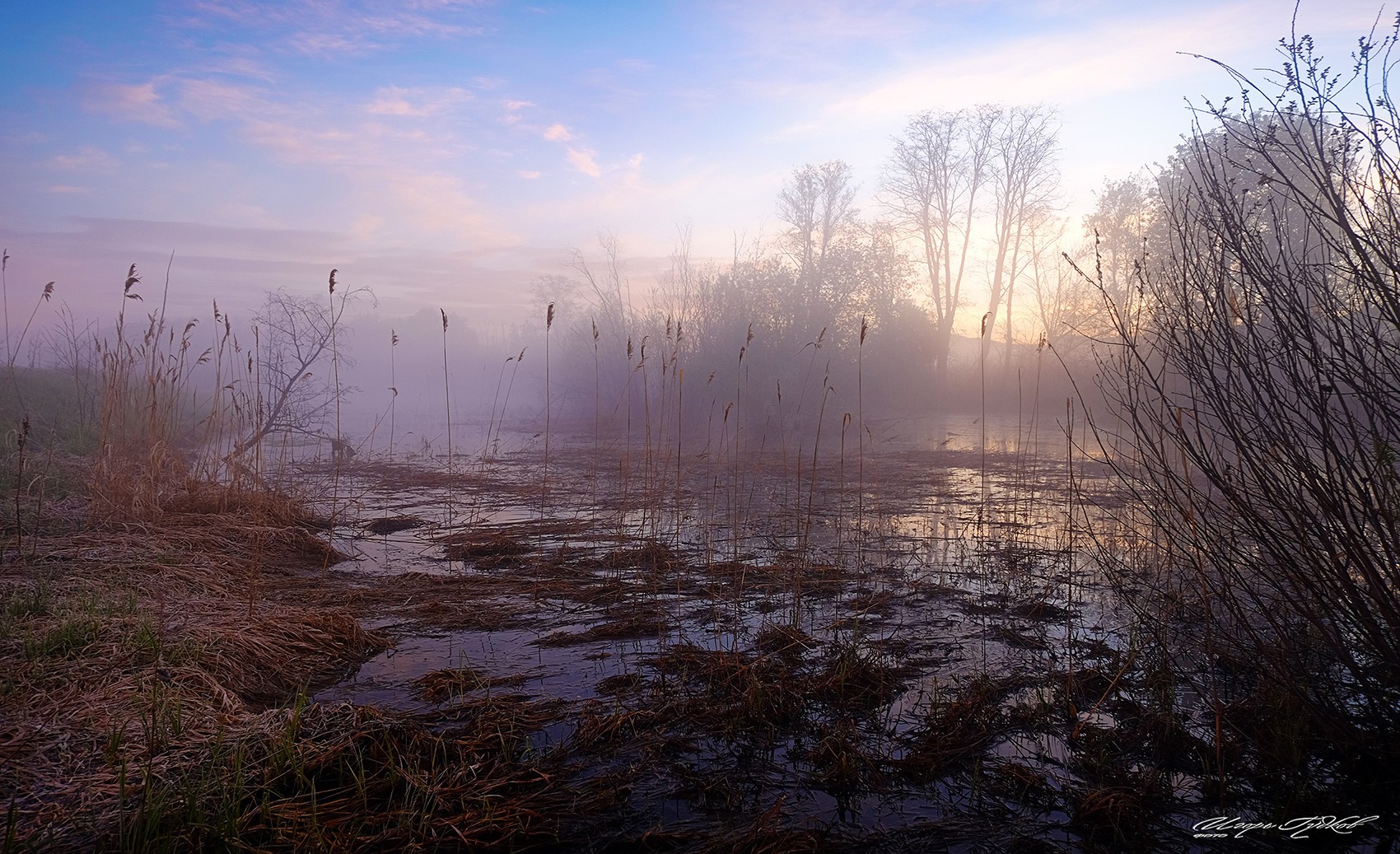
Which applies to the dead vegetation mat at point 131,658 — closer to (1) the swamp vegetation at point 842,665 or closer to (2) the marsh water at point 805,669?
(1) the swamp vegetation at point 842,665

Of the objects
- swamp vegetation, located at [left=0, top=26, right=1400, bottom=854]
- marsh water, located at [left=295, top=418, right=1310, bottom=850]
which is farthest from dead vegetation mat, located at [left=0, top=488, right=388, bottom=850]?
marsh water, located at [left=295, top=418, right=1310, bottom=850]

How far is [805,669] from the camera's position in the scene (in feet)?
13.5

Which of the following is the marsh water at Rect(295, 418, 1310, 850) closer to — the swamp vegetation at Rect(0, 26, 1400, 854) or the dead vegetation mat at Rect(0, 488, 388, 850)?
the swamp vegetation at Rect(0, 26, 1400, 854)

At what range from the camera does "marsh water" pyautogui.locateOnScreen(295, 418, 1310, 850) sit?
111 inches

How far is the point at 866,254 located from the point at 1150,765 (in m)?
24.2

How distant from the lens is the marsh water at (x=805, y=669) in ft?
9.21

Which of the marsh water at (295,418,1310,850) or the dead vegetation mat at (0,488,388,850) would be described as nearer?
the dead vegetation mat at (0,488,388,850)

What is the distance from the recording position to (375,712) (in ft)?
10.9

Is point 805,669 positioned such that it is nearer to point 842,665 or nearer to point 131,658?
point 842,665

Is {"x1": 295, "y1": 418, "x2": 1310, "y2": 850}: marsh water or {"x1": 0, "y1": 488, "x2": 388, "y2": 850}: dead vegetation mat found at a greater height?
{"x1": 0, "y1": 488, "x2": 388, "y2": 850}: dead vegetation mat

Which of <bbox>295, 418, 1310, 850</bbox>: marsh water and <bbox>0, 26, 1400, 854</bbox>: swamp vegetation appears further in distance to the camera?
<bbox>295, 418, 1310, 850</bbox>: marsh water

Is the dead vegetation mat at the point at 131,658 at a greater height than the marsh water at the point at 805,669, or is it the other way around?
the dead vegetation mat at the point at 131,658

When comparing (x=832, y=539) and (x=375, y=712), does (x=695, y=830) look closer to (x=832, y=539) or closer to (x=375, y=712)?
(x=375, y=712)

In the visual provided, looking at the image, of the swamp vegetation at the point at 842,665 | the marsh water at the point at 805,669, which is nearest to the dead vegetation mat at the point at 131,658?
the swamp vegetation at the point at 842,665
